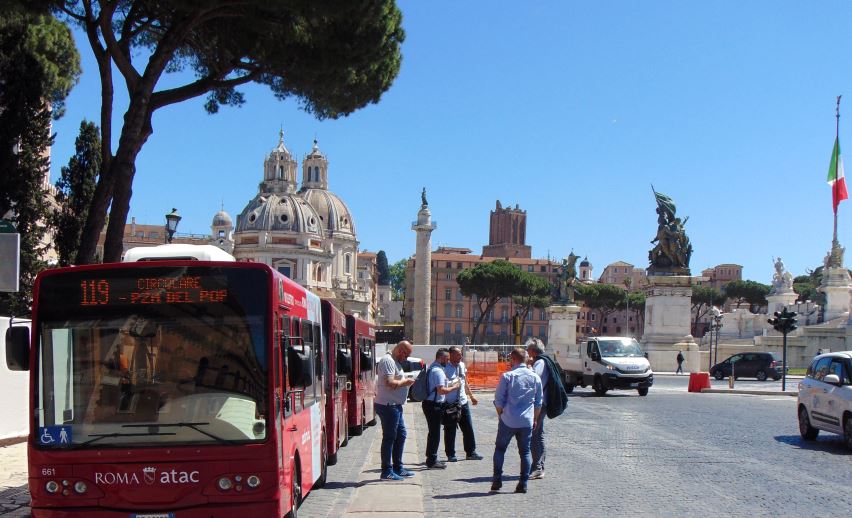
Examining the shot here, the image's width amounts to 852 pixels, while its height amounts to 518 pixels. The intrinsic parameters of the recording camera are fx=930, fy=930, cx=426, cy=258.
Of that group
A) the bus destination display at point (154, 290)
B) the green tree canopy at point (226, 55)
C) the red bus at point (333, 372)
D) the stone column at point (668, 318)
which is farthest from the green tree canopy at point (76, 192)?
the stone column at point (668, 318)

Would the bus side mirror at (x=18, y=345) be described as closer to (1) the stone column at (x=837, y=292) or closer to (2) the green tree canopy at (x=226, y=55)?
(2) the green tree canopy at (x=226, y=55)

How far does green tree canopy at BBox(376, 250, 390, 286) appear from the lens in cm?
18800

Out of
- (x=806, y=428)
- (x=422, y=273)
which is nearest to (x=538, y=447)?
(x=806, y=428)

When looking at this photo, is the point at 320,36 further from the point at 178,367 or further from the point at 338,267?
the point at 338,267

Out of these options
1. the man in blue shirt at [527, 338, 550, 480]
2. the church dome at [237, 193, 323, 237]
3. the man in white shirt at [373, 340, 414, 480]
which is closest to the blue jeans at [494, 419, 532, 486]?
Answer: the man in blue shirt at [527, 338, 550, 480]

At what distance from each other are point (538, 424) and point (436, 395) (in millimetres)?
1451

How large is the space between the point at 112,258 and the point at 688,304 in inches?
1428

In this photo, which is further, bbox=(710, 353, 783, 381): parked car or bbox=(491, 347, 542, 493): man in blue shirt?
bbox=(710, 353, 783, 381): parked car

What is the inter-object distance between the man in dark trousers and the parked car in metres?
30.6

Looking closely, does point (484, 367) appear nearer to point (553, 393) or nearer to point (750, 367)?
point (750, 367)

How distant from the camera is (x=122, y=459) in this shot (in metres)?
6.27

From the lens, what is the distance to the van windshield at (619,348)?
85.5 feet

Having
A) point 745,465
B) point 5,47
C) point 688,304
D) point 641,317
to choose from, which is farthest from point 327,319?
point 641,317

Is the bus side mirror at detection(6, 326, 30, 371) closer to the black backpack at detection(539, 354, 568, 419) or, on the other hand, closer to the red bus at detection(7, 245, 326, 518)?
the red bus at detection(7, 245, 326, 518)
